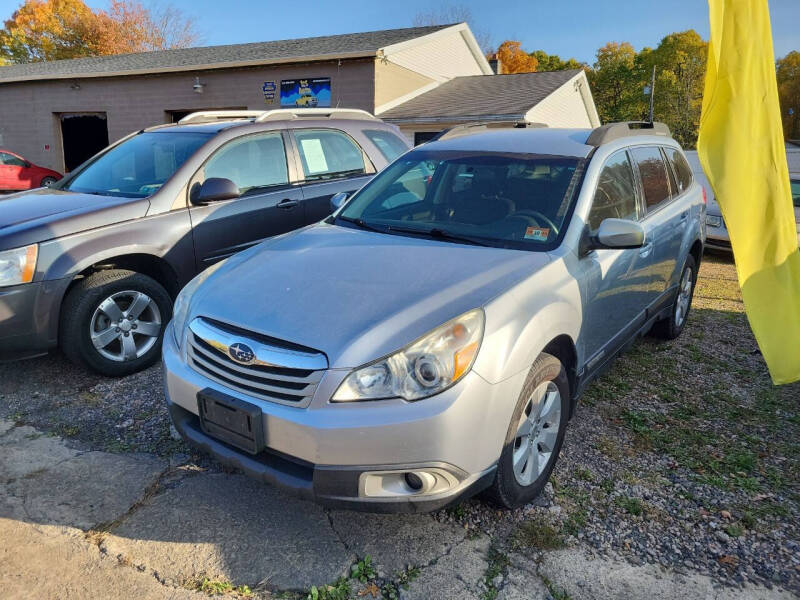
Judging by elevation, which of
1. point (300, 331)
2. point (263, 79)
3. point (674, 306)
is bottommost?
point (674, 306)

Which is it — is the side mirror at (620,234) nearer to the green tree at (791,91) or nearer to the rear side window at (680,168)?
the rear side window at (680,168)

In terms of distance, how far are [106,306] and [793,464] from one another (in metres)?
4.42

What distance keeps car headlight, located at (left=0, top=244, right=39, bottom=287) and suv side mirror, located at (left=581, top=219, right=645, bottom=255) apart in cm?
332

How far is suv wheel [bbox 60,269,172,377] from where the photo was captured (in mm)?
3980

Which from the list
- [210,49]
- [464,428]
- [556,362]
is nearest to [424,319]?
[464,428]

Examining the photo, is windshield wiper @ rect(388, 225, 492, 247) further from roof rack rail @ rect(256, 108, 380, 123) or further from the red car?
the red car

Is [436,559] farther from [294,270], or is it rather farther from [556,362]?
[294,270]

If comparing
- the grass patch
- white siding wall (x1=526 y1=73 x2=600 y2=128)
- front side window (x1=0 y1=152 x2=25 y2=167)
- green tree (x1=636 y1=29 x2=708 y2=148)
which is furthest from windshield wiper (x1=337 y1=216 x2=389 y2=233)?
green tree (x1=636 y1=29 x2=708 y2=148)

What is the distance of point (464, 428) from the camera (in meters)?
2.27

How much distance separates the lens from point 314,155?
5.53 meters

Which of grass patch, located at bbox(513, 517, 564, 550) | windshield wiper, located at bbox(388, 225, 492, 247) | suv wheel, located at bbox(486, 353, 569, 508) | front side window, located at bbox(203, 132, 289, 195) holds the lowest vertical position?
grass patch, located at bbox(513, 517, 564, 550)

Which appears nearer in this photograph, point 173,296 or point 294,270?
point 294,270

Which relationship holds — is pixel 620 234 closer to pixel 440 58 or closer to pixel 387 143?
pixel 387 143

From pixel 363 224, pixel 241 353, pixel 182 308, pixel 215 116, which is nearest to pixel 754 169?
pixel 363 224
